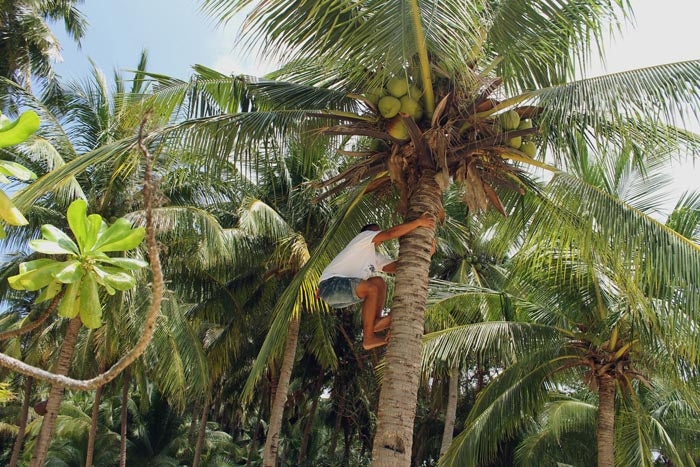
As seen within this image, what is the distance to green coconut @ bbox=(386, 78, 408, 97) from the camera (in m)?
5.55

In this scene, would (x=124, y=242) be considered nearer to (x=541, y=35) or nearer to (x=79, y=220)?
(x=79, y=220)

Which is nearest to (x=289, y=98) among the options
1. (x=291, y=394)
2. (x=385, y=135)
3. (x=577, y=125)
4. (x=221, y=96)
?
(x=221, y=96)

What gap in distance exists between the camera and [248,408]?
24609 millimetres

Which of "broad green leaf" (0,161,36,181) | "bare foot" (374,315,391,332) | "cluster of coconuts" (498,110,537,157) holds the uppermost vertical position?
"cluster of coconuts" (498,110,537,157)

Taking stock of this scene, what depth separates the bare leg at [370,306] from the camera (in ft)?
18.8

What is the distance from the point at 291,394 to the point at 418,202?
A: 682 inches

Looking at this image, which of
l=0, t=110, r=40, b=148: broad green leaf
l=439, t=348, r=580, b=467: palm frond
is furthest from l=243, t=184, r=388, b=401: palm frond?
l=0, t=110, r=40, b=148: broad green leaf

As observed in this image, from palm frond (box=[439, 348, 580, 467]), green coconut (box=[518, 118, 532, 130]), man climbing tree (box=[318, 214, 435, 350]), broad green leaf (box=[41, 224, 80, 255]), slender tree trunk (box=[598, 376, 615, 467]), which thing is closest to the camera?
broad green leaf (box=[41, 224, 80, 255])

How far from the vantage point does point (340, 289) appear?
5.75m

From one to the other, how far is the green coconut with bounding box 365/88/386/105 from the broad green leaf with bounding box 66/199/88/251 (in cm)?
344

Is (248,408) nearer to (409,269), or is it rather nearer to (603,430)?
(603,430)

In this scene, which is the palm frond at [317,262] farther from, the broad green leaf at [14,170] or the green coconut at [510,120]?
the broad green leaf at [14,170]

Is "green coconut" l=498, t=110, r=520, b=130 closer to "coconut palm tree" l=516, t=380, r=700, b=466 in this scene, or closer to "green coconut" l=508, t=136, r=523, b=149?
"green coconut" l=508, t=136, r=523, b=149

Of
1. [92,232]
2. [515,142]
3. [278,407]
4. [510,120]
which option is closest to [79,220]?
[92,232]
